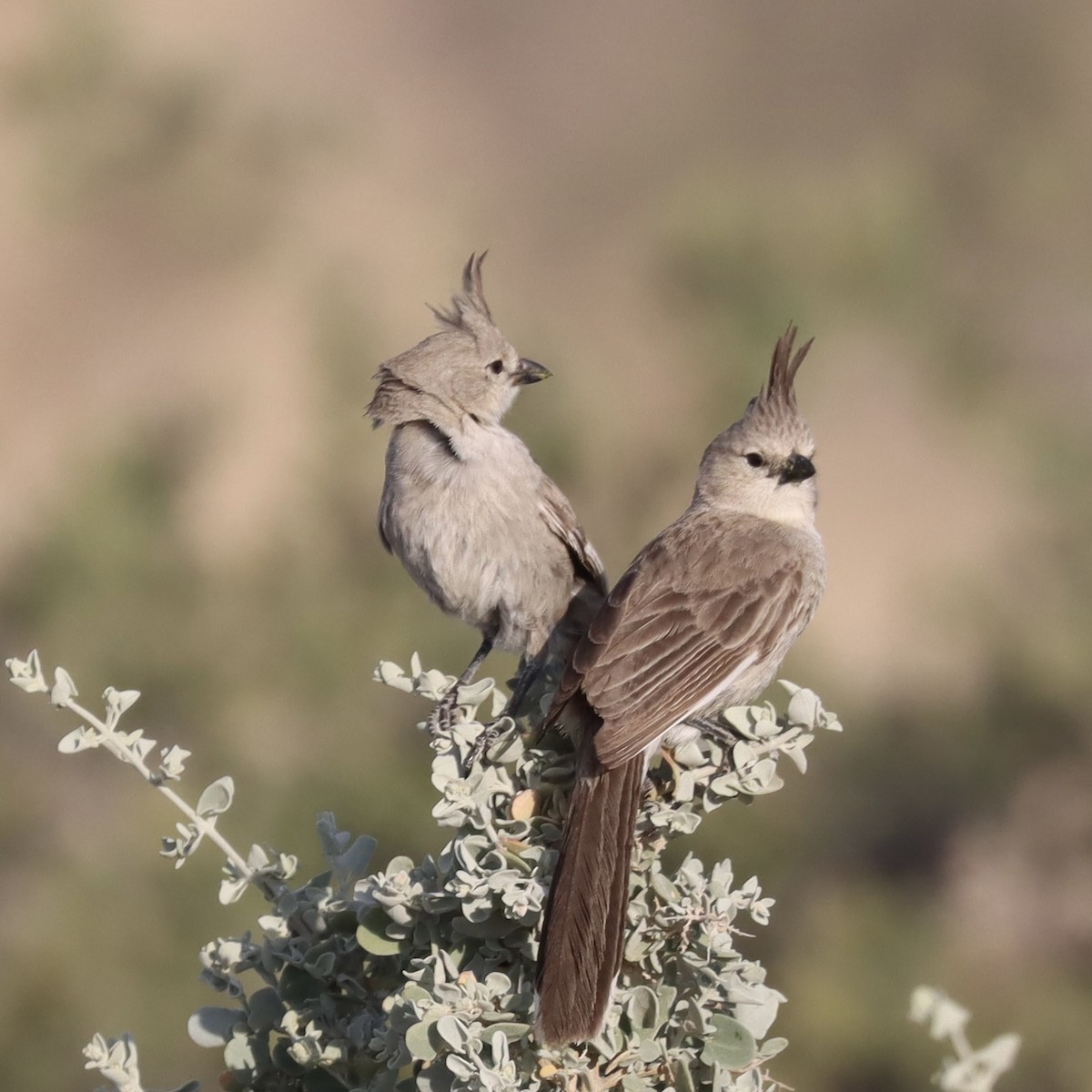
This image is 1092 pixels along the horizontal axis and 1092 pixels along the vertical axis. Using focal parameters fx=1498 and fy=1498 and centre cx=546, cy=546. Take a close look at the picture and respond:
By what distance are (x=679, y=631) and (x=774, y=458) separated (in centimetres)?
88

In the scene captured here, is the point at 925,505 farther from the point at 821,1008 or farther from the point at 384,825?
the point at 384,825

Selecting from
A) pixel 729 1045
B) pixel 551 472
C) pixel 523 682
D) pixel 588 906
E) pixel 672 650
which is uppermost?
pixel 551 472

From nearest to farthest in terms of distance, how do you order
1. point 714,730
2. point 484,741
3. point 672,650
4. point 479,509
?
point 484,741 < point 714,730 < point 672,650 < point 479,509

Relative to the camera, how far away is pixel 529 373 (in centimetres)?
418

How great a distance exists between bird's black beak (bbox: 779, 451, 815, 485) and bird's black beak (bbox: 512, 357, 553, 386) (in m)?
0.70

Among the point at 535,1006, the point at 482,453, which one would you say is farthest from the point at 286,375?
the point at 535,1006

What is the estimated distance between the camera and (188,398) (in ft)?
26.7

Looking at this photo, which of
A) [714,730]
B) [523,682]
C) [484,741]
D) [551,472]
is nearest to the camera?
[484,741]

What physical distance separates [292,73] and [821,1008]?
9.81 meters

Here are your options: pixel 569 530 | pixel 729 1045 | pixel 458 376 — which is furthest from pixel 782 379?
pixel 729 1045

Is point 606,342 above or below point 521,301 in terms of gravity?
below

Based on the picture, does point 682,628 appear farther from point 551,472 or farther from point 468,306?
point 551,472

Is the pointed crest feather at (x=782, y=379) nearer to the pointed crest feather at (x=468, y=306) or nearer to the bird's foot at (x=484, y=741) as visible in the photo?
the pointed crest feather at (x=468, y=306)

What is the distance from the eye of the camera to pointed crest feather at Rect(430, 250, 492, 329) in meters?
4.25
